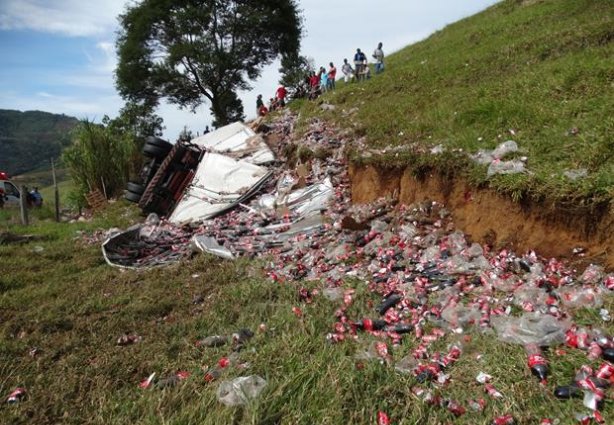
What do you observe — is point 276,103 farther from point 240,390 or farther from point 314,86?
point 240,390

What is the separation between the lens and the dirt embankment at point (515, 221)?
346cm

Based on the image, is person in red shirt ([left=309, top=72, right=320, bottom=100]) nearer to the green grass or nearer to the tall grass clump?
the tall grass clump

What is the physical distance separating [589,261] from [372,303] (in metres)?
1.74

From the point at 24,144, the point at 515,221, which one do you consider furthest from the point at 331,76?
the point at 24,144

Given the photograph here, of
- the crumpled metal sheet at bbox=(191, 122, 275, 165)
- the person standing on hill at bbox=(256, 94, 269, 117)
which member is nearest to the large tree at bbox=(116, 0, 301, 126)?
the person standing on hill at bbox=(256, 94, 269, 117)

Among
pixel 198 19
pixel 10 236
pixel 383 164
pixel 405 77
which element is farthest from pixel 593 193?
pixel 198 19

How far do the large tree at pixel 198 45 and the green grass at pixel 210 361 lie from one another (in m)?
18.7

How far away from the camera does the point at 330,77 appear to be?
53.1 feet

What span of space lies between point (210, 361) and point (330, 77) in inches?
572

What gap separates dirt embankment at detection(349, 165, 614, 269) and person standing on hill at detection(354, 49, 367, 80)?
10.5 meters

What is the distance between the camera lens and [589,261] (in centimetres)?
338

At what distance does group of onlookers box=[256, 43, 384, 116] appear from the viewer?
49.7 ft

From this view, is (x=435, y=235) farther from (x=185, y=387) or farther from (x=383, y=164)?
(x=185, y=387)

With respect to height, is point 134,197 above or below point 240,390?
above
